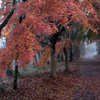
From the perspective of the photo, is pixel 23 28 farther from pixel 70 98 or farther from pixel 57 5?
pixel 70 98

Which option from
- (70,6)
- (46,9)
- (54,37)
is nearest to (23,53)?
(46,9)

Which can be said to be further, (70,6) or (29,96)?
(70,6)

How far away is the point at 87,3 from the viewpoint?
7879 millimetres

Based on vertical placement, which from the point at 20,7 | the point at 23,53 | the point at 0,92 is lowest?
the point at 0,92

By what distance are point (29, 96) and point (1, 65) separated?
2.57 m

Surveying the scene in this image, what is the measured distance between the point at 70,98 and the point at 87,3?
262 inches

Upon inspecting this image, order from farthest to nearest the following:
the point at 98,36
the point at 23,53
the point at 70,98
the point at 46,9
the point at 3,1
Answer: the point at 98,36 < the point at 46,9 < the point at 3,1 < the point at 70,98 < the point at 23,53

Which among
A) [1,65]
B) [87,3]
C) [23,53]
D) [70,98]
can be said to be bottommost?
[70,98]

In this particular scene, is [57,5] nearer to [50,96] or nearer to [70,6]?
[70,6]

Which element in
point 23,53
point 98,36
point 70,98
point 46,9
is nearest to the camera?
point 23,53

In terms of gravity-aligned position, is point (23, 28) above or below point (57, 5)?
below

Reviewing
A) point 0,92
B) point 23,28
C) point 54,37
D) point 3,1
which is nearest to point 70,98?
point 0,92

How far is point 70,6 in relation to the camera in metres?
7.22

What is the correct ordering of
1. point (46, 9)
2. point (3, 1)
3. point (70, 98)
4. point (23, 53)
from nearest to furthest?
point (23, 53)
point (70, 98)
point (3, 1)
point (46, 9)
